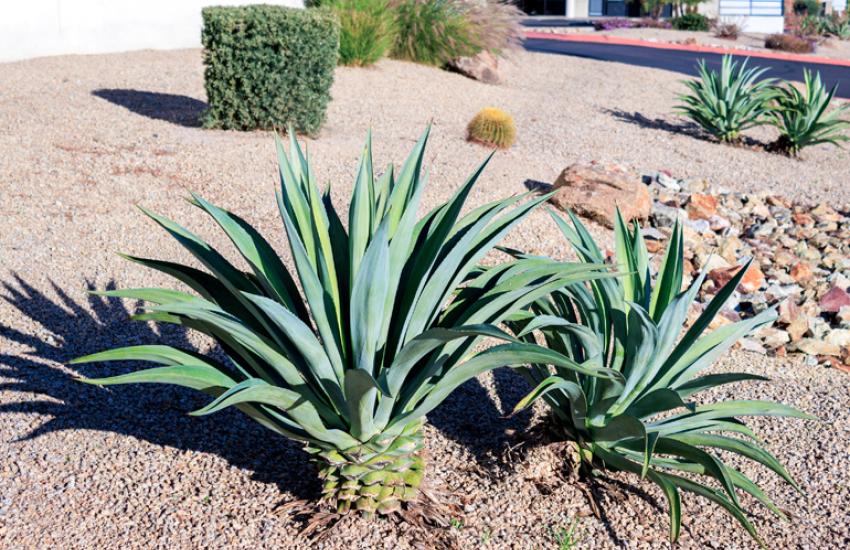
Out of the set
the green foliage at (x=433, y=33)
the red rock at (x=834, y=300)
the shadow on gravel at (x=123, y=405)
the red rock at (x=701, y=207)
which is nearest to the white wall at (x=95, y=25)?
the green foliage at (x=433, y=33)

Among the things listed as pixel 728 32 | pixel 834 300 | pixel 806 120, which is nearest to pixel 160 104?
pixel 834 300

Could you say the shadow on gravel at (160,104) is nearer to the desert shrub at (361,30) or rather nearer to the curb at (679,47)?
the desert shrub at (361,30)

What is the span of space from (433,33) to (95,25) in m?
5.42

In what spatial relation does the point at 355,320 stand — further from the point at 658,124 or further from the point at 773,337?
the point at 658,124

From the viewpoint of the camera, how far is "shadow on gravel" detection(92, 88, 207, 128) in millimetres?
10062

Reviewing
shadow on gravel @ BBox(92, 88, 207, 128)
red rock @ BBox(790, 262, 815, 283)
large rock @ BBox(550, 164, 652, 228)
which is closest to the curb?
shadow on gravel @ BBox(92, 88, 207, 128)

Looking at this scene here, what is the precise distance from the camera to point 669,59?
23.5 meters

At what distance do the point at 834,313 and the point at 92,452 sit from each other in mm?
5881

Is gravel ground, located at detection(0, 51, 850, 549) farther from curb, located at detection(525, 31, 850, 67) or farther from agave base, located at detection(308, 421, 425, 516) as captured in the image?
curb, located at detection(525, 31, 850, 67)

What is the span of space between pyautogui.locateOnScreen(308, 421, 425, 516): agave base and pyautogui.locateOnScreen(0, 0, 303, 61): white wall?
11.4 m

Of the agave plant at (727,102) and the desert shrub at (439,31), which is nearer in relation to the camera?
the agave plant at (727,102)

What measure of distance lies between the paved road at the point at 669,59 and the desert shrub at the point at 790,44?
10.1 ft

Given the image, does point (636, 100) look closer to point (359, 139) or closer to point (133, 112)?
point (359, 139)

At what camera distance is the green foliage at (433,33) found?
51.1 feet
